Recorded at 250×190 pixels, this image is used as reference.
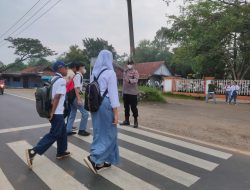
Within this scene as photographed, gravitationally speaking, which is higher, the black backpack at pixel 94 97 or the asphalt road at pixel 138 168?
the black backpack at pixel 94 97

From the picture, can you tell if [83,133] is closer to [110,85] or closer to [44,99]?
[44,99]

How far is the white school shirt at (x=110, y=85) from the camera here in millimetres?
4668

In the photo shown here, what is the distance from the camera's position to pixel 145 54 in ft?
215

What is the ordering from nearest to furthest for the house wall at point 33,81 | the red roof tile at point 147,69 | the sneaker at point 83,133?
the sneaker at point 83,133 < the red roof tile at point 147,69 < the house wall at point 33,81

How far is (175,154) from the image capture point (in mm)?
6059

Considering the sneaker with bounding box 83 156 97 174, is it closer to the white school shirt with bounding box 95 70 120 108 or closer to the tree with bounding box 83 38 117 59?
the white school shirt with bounding box 95 70 120 108

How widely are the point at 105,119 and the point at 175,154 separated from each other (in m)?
2.04

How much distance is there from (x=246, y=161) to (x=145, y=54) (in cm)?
6072

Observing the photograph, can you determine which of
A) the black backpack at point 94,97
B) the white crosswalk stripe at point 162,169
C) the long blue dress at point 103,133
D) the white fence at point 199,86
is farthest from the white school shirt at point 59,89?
the white fence at point 199,86

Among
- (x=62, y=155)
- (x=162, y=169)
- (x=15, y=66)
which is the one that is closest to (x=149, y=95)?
(x=62, y=155)

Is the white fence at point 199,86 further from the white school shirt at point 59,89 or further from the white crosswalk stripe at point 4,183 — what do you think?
the white crosswalk stripe at point 4,183

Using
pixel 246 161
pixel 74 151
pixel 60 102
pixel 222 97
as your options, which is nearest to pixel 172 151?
pixel 246 161

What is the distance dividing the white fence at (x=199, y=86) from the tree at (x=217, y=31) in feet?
7.68

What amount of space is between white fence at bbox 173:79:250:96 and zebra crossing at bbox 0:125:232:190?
776 inches
